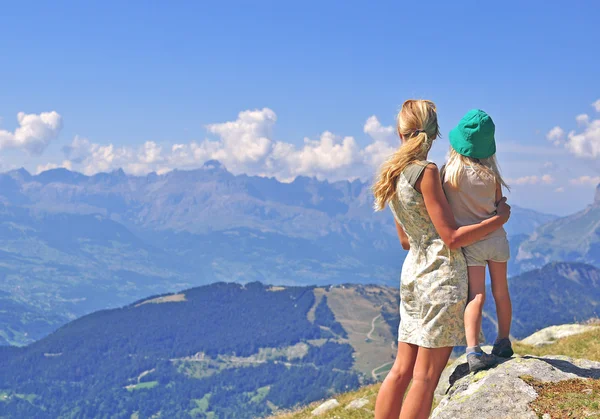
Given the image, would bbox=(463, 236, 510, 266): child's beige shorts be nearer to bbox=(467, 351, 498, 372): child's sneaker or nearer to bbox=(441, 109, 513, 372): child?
bbox=(441, 109, 513, 372): child

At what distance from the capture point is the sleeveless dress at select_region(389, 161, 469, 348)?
855 cm

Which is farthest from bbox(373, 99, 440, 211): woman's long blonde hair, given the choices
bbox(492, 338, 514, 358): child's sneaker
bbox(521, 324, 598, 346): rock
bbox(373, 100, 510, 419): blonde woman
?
bbox(521, 324, 598, 346): rock

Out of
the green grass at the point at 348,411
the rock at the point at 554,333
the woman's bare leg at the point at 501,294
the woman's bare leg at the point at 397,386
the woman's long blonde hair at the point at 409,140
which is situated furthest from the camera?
the rock at the point at 554,333

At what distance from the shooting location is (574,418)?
8391 millimetres

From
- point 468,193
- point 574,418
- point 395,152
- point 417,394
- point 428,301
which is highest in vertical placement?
point 395,152

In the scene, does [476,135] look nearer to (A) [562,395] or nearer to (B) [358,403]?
(A) [562,395]

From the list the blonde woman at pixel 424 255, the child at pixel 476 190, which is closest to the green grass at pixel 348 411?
the blonde woman at pixel 424 255

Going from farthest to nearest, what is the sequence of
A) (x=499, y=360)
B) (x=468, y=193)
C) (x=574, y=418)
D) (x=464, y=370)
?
(x=464, y=370) → (x=499, y=360) → (x=468, y=193) → (x=574, y=418)

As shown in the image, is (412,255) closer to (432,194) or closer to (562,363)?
(432,194)

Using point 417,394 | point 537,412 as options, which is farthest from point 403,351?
point 537,412

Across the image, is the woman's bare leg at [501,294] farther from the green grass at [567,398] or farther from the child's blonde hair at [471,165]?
the child's blonde hair at [471,165]

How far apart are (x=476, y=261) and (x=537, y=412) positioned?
231cm

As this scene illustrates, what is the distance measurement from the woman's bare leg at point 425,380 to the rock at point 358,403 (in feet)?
34.5

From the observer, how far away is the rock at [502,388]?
28.9ft
